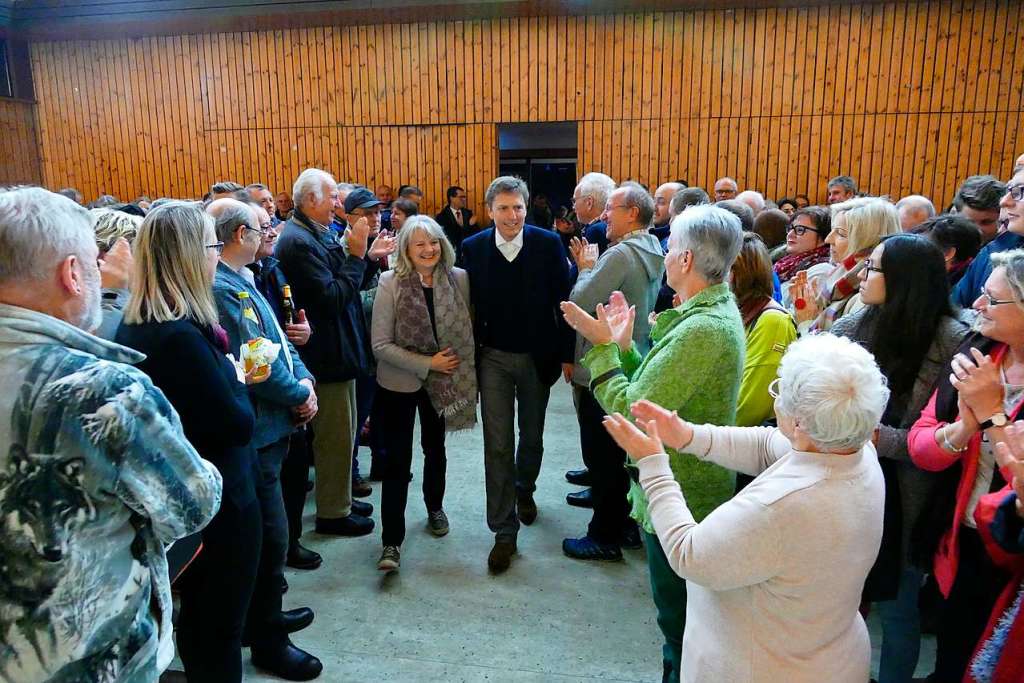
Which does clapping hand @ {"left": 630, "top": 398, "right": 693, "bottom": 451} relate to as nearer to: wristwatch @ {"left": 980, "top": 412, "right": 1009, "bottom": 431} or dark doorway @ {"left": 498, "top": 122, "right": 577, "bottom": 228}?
wristwatch @ {"left": 980, "top": 412, "right": 1009, "bottom": 431}

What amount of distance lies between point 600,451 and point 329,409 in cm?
141

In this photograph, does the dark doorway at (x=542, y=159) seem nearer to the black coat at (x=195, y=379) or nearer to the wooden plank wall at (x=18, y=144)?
the wooden plank wall at (x=18, y=144)

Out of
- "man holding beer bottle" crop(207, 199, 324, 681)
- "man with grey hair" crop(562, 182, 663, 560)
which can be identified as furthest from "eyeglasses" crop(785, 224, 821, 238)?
"man holding beer bottle" crop(207, 199, 324, 681)

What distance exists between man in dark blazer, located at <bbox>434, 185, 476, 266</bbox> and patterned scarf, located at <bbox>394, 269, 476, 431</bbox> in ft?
16.7

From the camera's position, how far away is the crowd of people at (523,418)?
4.03 feet

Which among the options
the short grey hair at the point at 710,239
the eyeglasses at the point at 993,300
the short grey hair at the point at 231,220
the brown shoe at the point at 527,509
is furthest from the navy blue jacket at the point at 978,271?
the short grey hair at the point at 231,220

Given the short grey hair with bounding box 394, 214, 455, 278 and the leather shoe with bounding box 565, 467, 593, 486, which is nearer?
the short grey hair with bounding box 394, 214, 455, 278

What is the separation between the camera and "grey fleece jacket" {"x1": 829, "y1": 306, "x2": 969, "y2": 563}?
6.67 ft

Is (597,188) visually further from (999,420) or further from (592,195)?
(999,420)

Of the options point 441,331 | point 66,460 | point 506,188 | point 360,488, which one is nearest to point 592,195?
point 506,188

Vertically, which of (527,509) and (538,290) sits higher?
(538,290)

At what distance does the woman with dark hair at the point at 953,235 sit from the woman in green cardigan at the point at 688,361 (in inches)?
57.0

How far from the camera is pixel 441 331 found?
10.5ft

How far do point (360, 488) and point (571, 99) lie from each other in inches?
268
